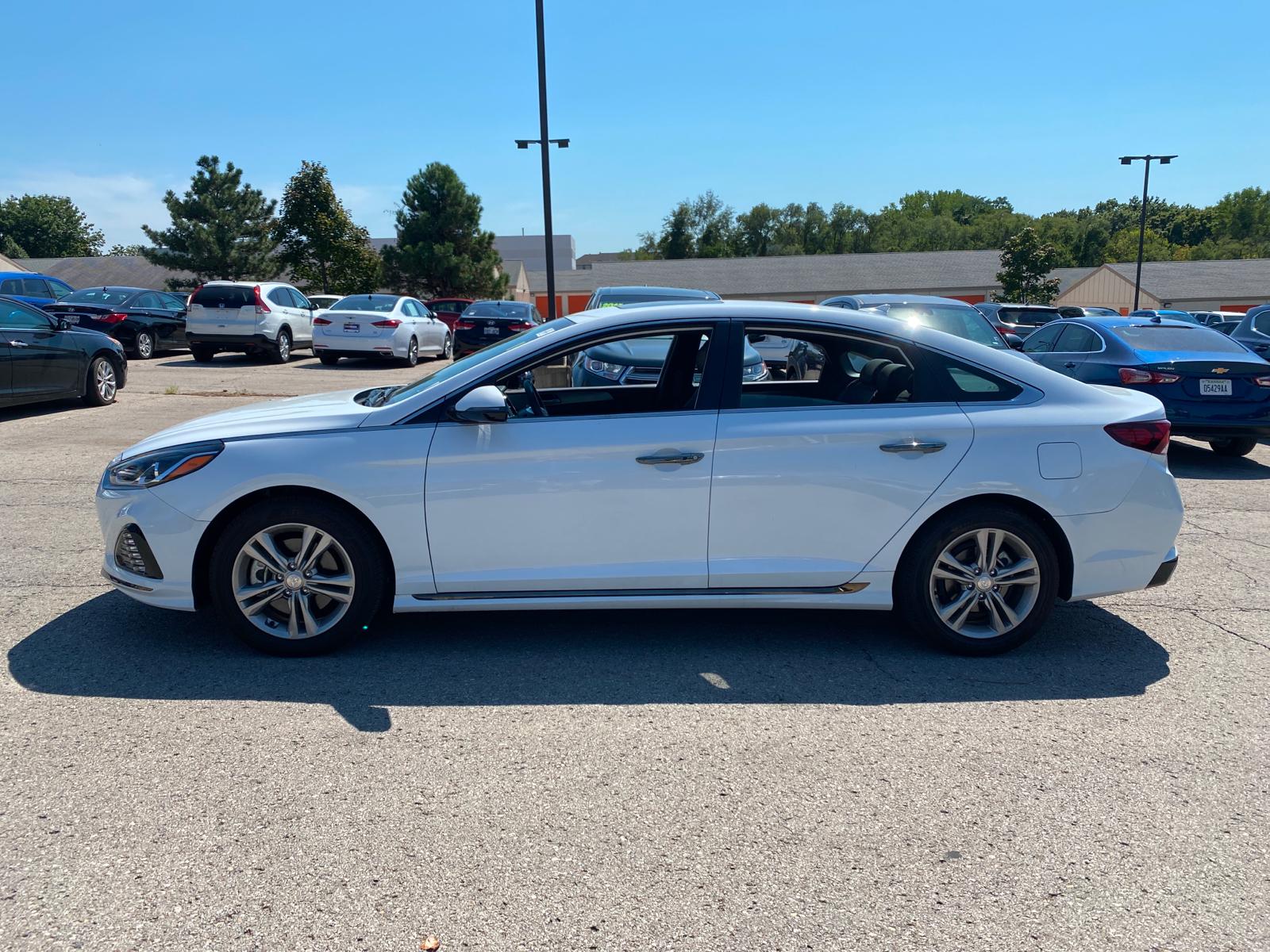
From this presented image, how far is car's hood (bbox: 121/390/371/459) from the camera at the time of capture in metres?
4.59

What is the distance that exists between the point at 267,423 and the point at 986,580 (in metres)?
3.51

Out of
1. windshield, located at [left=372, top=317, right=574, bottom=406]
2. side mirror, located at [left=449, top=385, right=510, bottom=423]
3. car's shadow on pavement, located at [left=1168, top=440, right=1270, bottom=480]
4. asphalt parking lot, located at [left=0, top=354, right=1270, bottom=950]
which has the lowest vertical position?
car's shadow on pavement, located at [left=1168, top=440, right=1270, bottom=480]

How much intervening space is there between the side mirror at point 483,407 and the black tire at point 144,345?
64.9 ft

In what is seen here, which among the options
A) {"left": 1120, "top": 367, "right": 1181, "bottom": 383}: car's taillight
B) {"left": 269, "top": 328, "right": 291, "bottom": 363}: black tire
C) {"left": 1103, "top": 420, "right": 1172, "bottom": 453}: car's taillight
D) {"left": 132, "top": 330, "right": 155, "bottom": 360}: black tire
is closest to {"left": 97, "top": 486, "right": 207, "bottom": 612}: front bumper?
{"left": 1103, "top": 420, "right": 1172, "bottom": 453}: car's taillight

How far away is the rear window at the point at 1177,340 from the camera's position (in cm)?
1052

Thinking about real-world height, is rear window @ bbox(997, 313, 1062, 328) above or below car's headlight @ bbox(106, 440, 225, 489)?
above

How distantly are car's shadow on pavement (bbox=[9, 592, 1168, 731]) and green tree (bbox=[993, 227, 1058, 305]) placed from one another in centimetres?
5754

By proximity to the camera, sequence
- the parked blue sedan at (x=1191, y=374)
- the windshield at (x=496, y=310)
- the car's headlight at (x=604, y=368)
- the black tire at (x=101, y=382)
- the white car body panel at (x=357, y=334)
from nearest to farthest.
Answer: the car's headlight at (x=604, y=368) → the parked blue sedan at (x=1191, y=374) → the black tire at (x=101, y=382) → the white car body panel at (x=357, y=334) → the windshield at (x=496, y=310)

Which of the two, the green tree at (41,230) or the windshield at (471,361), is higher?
the green tree at (41,230)

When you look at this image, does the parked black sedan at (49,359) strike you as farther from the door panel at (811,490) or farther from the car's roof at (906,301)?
the door panel at (811,490)

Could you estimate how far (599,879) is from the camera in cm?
288

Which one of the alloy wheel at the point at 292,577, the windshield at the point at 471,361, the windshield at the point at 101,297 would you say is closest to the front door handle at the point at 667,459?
the windshield at the point at 471,361

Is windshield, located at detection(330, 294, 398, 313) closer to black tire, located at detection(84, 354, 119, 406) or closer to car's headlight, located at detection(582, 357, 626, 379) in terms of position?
black tire, located at detection(84, 354, 119, 406)

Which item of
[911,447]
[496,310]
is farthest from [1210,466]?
[496,310]
